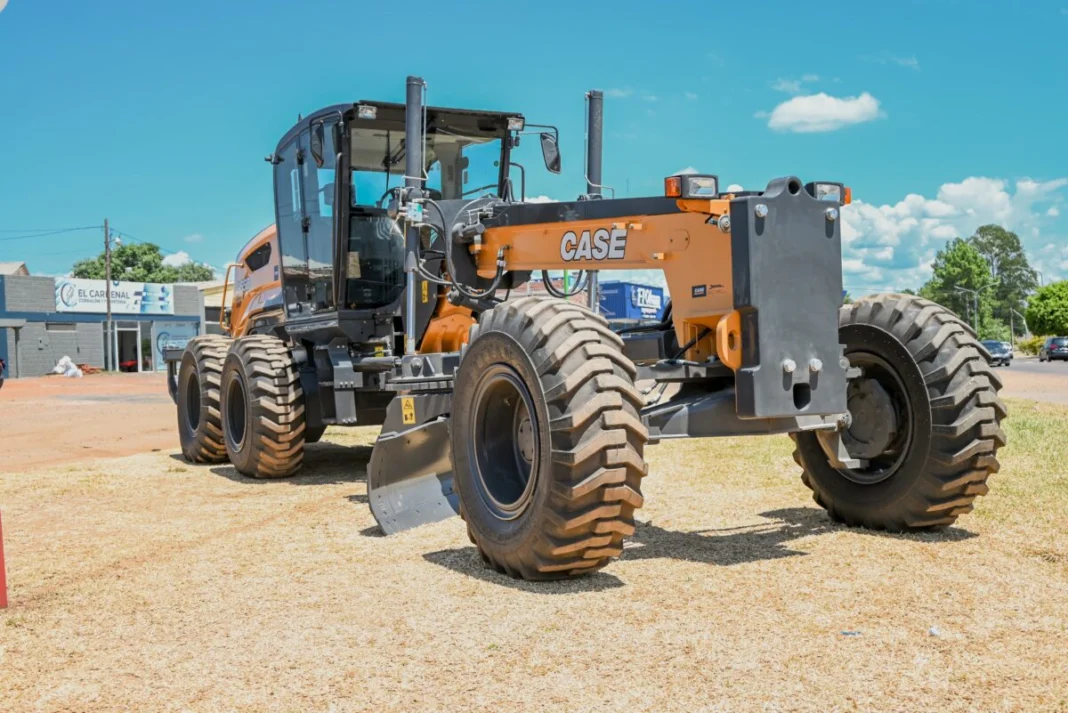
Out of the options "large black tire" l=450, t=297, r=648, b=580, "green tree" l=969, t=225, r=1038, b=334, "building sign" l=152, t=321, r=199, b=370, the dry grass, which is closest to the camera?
the dry grass

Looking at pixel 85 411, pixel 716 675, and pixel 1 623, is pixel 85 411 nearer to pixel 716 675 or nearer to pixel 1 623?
pixel 1 623

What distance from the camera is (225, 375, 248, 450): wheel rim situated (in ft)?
36.6

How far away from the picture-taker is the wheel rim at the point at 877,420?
6625 mm

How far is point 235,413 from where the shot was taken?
1134 cm

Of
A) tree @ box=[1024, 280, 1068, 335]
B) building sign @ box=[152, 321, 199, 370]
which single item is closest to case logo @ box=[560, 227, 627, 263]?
building sign @ box=[152, 321, 199, 370]

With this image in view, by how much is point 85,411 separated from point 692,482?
53.1ft

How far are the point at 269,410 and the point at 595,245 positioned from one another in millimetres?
4683

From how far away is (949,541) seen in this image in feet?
20.8

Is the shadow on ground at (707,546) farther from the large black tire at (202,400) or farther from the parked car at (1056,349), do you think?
the parked car at (1056,349)

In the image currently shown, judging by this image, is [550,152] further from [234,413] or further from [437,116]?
[234,413]

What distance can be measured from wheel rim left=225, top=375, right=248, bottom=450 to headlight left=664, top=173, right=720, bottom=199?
658 cm

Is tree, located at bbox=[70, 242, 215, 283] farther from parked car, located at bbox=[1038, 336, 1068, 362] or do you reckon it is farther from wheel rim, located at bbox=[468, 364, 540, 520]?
wheel rim, located at bbox=[468, 364, 540, 520]

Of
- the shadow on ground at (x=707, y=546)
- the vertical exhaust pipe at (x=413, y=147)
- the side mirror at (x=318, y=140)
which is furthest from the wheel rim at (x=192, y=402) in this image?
the shadow on ground at (x=707, y=546)

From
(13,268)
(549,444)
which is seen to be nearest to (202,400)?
(549,444)
